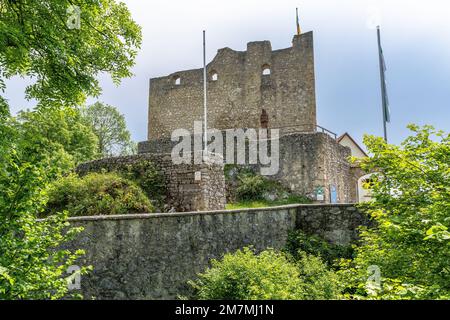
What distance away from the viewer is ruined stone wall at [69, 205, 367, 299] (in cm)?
1014

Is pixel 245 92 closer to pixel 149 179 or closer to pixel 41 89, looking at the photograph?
pixel 149 179

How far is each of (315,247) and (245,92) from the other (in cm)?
1850

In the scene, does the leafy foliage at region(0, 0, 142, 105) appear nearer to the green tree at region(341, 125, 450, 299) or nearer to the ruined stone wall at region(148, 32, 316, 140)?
the green tree at region(341, 125, 450, 299)

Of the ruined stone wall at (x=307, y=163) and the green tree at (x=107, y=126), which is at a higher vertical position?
the green tree at (x=107, y=126)

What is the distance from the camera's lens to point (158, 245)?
10.6m

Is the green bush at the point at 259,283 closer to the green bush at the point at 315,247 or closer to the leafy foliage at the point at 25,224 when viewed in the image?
the green bush at the point at 315,247

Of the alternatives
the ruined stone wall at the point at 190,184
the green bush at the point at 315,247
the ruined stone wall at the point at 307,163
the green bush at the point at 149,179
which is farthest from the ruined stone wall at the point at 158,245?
the ruined stone wall at the point at 307,163

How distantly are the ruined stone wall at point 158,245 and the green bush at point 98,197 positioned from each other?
369cm

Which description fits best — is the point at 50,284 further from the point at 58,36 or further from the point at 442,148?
the point at 442,148

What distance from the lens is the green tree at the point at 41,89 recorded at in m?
6.37

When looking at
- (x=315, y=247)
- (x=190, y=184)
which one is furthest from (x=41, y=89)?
(x=315, y=247)

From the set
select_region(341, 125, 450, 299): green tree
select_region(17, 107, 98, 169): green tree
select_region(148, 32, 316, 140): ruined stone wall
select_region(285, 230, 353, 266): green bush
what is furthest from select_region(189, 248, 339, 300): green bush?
select_region(17, 107, 98, 169): green tree

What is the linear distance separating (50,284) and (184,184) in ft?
30.8

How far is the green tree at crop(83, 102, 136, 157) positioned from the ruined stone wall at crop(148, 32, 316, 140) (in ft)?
17.6
